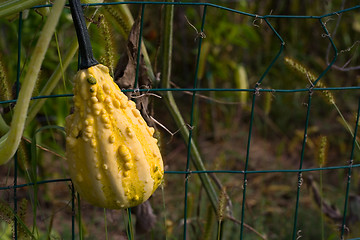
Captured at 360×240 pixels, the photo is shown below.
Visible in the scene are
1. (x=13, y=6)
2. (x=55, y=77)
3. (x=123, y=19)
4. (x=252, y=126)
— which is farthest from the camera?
(x=252, y=126)

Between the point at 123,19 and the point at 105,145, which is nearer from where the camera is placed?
the point at 105,145

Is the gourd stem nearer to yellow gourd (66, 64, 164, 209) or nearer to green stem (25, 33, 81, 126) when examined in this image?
yellow gourd (66, 64, 164, 209)

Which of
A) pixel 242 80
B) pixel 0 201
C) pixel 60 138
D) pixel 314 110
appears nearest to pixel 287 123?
pixel 314 110

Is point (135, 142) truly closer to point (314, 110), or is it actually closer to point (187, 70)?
point (187, 70)

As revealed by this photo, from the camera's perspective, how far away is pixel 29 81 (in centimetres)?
74

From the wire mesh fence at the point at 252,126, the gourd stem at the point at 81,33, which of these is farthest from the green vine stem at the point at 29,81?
the wire mesh fence at the point at 252,126

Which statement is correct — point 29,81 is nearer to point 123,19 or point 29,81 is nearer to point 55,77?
point 55,77

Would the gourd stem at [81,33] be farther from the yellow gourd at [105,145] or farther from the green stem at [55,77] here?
the green stem at [55,77]

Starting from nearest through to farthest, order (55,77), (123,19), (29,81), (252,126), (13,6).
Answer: (29,81) < (13,6) < (55,77) < (123,19) < (252,126)

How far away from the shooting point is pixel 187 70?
2.85 m

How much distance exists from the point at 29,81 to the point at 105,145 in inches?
6.4

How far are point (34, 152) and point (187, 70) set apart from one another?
1.98 meters

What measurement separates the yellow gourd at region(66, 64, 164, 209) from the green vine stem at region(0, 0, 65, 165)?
8 centimetres

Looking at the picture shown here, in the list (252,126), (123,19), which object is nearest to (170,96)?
(123,19)
